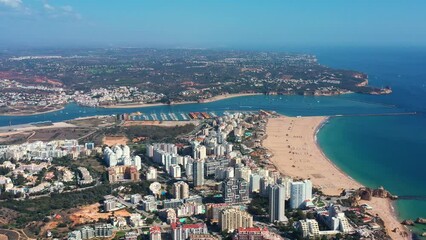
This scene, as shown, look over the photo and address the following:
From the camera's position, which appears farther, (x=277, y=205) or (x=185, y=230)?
(x=277, y=205)

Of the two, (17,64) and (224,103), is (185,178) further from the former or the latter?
(17,64)

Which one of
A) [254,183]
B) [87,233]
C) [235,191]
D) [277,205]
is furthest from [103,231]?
[254,183]

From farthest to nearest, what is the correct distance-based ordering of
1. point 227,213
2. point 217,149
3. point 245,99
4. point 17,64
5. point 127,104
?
point 17,64, point 245,99, point 127,104, point 217,149, point 227,213

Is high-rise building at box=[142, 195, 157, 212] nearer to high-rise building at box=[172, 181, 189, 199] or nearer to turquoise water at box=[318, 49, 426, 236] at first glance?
high-rise building at box=[172, 181, 189, 199]

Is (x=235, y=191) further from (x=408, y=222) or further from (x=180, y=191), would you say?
(x=408, y=222)

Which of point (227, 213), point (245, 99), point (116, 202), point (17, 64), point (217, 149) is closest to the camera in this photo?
point (227, 213)

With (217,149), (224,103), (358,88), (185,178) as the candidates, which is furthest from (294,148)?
(358,88)
